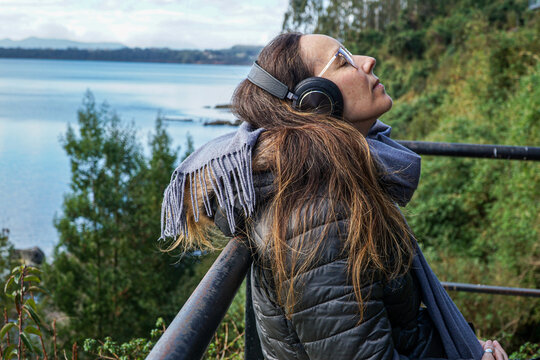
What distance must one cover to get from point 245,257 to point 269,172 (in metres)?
0.25

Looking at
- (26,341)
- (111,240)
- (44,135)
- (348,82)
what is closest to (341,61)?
(348,82)

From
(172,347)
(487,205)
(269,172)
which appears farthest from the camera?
(487,205)

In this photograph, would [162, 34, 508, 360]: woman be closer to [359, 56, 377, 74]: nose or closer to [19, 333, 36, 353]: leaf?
[359, 56, 377, 74]: nose

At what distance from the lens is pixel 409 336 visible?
1372 millimetres

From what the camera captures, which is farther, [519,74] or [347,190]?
[519,74]

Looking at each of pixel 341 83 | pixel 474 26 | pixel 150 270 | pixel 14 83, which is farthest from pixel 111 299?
pixel 14 83

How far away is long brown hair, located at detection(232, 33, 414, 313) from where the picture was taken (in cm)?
118

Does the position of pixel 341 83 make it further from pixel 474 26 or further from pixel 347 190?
pixel 474 26

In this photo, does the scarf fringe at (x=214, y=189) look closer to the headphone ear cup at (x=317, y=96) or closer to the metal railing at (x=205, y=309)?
the metal railing at (x=205, y=309)

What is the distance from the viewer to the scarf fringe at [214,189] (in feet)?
4.21

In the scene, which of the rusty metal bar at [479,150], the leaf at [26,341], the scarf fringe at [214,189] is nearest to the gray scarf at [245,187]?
the scarf fringe at [214,189]

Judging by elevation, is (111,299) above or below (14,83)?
below

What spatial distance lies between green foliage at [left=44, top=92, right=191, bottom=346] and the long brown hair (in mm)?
23764

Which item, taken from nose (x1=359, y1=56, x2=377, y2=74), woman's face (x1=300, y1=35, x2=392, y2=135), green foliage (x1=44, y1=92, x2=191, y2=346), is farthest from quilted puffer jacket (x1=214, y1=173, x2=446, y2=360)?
green foliage (x1=44, y1=92, x2=191, y2=346)
